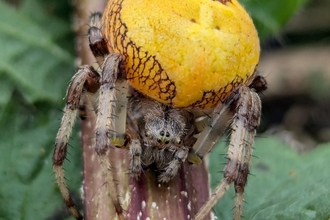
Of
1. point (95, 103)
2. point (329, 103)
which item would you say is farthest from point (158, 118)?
point (329, 103)

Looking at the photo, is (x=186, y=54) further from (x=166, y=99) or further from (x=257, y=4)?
(x=257, y=4)

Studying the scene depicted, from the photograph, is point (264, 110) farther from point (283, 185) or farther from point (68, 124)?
point (68, 124)

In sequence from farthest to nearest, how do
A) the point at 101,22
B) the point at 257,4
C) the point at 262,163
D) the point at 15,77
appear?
the point at 257,4
the point at 15,77
the point at 262,163
the point at 101,22

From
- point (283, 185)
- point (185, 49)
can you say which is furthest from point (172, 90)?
point (283, 185)

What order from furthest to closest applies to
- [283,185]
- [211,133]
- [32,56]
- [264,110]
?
[264,110] < [32,56] < [283,185] < [211,133]

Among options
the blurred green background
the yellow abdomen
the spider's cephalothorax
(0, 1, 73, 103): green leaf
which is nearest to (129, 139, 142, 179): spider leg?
the spider's cephalothorax

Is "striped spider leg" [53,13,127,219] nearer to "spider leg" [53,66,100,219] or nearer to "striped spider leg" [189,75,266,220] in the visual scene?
"spider leg" [53,66,100,219]
